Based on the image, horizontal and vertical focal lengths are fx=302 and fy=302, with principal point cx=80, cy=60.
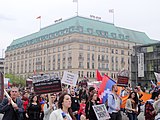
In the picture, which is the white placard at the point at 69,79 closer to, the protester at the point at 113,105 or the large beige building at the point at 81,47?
the protester at the point at 113,105

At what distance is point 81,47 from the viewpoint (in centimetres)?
8438

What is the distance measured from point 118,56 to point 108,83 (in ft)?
274

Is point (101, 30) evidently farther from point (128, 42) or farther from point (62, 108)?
point (62, 108)

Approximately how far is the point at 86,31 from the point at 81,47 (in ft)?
15.7

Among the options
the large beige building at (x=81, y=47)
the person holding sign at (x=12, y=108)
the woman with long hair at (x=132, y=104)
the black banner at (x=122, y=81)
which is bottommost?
the woman with long hair at (x=132, y=104)

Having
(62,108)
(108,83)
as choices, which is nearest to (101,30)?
(108,83)

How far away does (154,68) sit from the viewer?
57969 mm

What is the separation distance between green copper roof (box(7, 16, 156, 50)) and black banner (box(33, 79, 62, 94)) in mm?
75137

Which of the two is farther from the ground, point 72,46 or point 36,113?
point 72,46

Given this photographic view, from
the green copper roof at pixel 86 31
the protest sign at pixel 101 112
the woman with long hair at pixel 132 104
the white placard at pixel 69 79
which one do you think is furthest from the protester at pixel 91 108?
the green copper roof at pixel 86 31

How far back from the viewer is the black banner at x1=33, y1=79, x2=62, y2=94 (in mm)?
7398

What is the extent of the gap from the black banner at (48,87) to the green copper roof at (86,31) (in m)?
75.1

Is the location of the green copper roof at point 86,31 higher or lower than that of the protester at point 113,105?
higher

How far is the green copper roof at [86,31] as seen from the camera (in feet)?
279
